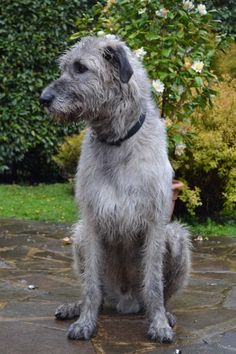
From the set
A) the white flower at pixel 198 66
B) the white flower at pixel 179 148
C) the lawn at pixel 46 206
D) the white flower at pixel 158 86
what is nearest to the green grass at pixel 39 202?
the lawn at pixel 46 206

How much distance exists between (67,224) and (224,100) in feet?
7.69

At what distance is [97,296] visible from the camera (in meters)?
3.79

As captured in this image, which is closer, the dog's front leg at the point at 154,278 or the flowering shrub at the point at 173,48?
the dog's front leg at the point at 154,278

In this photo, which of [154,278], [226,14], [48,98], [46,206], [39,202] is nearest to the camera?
[48,98]

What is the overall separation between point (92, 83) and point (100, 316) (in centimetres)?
145

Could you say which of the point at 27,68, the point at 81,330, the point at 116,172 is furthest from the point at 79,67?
the point at 27,68

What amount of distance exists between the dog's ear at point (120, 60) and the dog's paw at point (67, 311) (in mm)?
1416

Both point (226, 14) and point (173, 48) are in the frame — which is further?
point (226, 14)

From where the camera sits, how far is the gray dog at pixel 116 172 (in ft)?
11.8

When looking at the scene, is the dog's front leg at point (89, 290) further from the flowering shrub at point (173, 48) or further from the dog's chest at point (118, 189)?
the flowering shrub at point (173, 48)

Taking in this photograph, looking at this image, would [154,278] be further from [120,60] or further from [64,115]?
[120,60]

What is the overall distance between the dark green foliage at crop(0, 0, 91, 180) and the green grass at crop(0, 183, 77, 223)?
0.54m

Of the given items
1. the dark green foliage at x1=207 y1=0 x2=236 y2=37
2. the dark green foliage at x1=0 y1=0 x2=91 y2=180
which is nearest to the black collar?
the dark green foliage at x1=0 y1=0 x2=91 y2=180

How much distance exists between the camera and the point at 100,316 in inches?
160
